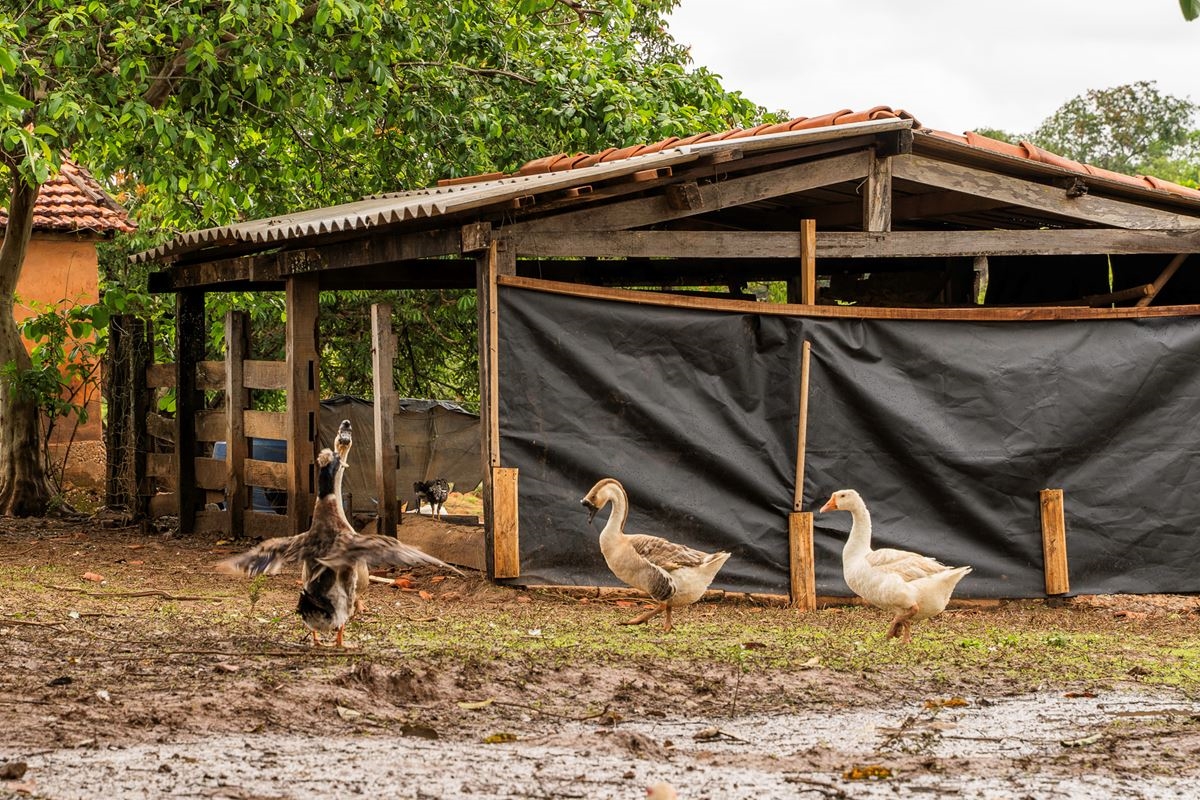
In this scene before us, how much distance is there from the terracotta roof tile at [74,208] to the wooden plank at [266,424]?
7325mm

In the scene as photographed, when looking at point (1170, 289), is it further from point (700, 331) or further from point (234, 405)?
point (234, 405)

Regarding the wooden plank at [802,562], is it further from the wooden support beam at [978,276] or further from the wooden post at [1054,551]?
the wooden support beam at [978,276]

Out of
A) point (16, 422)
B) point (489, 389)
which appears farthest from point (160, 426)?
point (489, 389)

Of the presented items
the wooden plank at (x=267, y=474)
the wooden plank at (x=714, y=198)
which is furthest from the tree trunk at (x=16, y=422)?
the wooden plank at (x=714, y=198)

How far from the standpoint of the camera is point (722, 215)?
38.8ft

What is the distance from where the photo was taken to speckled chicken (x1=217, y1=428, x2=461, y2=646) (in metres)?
6.44

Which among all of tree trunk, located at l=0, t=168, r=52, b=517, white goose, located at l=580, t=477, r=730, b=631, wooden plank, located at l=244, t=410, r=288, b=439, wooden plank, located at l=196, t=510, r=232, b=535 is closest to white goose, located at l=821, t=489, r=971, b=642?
white goose, located at l=580, t=477, r=730, b=631

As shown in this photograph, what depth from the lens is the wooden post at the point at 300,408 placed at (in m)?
10.9

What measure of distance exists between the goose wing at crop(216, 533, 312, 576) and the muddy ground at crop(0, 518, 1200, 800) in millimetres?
401

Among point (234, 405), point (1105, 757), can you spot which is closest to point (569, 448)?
point (234, 405)

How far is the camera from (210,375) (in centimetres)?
1198

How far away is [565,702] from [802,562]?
387cm

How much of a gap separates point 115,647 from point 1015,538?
240 inches

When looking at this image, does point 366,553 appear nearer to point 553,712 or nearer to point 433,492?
point 553,712
